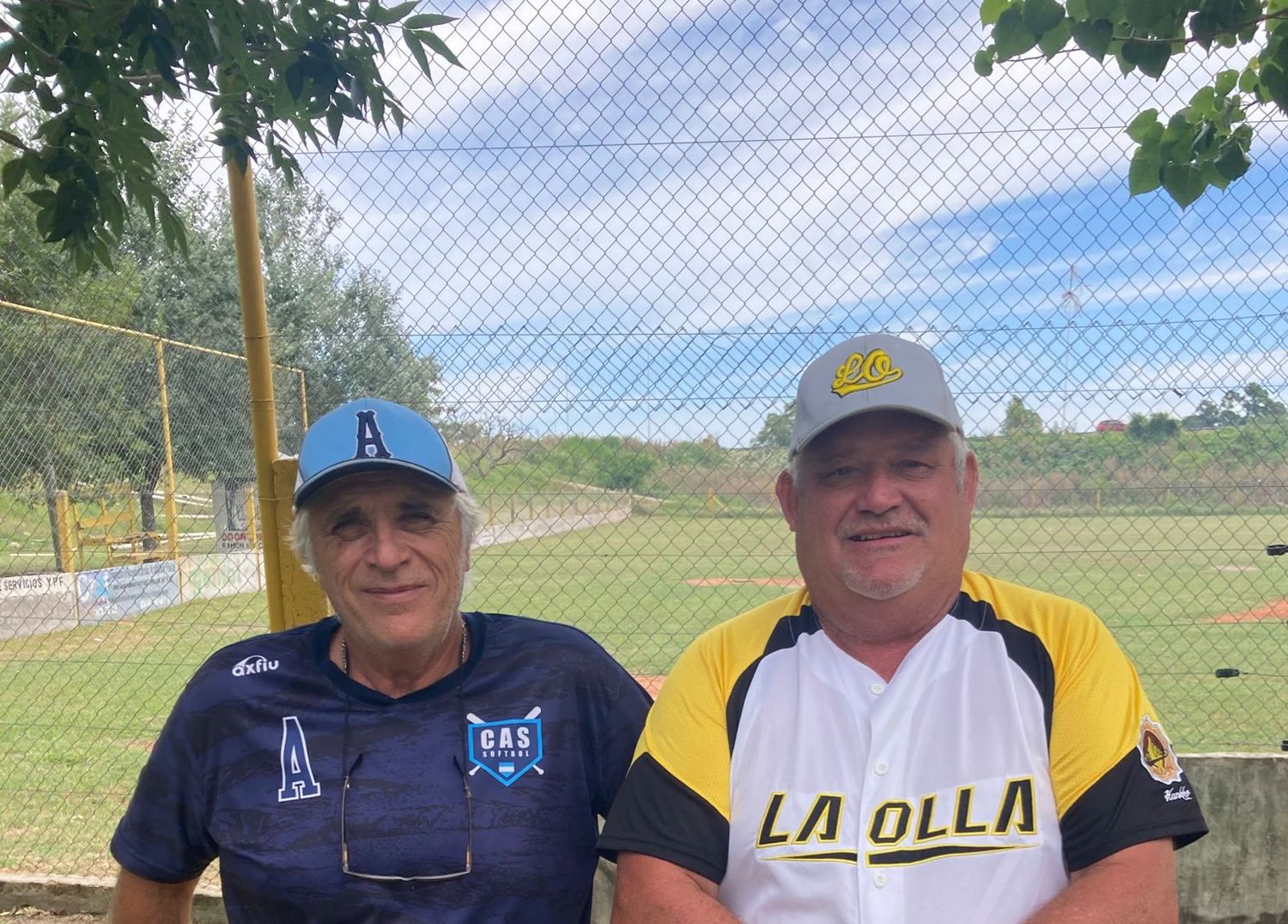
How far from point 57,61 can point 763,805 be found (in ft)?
6.79

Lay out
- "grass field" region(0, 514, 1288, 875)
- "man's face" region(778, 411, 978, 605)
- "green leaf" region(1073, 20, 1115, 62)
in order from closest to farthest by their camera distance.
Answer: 1. "man's face" region(778, 411, 978, 605)
2. "green leaf" region(1073, 20, 1115, 62)
3. "grass field" region(0, 514, 1288, 875)

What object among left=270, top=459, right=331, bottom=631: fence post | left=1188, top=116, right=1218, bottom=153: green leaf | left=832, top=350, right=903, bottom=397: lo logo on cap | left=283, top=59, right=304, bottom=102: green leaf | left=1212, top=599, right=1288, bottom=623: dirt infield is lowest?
left=1212, top=599, right=1288, bottom=623: dirt infield

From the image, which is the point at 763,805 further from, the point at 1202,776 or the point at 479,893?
the point at 1202,776

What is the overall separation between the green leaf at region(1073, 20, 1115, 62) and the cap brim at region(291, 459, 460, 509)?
1595mm

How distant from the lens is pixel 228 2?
2143 mm

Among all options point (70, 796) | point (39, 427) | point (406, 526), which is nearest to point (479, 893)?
point (406, 526)

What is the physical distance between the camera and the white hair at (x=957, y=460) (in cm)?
214

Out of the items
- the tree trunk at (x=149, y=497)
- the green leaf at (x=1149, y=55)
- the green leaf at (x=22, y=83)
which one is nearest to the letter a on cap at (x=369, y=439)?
the green leaf at (x=22, y=83)

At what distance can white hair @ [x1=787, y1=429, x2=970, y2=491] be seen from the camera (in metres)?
2.14

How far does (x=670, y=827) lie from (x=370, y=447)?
0.96m

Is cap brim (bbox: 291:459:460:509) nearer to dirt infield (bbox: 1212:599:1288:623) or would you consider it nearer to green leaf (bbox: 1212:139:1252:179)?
green leaf (bbox: 1212:139:1252:179)

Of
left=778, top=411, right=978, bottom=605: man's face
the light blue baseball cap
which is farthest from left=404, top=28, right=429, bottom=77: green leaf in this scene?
left=778, top=411, right=978, bottom=605: man's face

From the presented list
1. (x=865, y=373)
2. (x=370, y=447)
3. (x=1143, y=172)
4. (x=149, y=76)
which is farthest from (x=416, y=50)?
(x=1143, y=172)

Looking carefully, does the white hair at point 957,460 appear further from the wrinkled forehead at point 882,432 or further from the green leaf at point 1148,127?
the green leaf at point 1148,127
